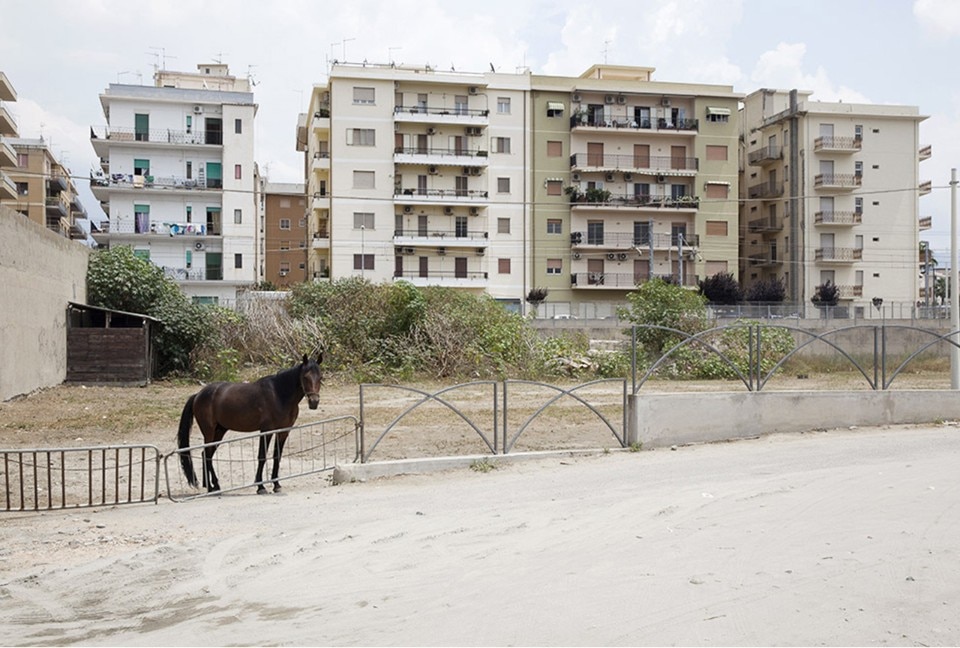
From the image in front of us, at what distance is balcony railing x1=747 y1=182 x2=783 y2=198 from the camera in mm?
69500

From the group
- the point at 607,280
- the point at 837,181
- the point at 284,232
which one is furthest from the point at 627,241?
the point at 284,232

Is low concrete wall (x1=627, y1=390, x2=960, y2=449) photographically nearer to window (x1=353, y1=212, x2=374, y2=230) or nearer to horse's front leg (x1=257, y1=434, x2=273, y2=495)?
horse's front leg (x1=257, y1=434, x2=273, y2=495)

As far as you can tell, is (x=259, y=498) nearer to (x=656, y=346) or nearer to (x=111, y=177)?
(x=656, y=346)

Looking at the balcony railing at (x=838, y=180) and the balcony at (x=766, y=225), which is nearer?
the balcony railing at (x=838, y=180)

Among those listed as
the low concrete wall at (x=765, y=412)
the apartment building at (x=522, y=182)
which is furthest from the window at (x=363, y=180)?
the low concrete wall at (x=765, y=412)

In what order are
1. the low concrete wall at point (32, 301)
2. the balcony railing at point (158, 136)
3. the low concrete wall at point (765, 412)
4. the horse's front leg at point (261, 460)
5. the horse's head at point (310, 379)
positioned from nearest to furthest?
the horse's head at point (310, 379)
the horse's front leg at point (261, 460)
the low concrete wall at point (765, 412)
the low concrete wall at point (32, 301)
the balcony railing at point (158, 136)

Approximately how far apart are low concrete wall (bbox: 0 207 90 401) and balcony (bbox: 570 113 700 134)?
42.8 m

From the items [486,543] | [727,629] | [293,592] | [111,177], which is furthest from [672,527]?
[111,177]

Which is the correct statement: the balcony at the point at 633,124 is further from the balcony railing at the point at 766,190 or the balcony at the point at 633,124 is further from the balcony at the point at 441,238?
the balcony at the point at 441,238

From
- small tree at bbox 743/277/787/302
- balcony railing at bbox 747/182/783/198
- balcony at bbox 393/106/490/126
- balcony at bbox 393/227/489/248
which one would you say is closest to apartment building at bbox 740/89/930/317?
balcony railing at bbox 747/182/783/198

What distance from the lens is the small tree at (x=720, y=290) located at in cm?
6316

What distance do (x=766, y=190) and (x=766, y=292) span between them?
1025 cm

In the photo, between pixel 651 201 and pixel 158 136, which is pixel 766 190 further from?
pixel 158 136

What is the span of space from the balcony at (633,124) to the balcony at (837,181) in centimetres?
975
